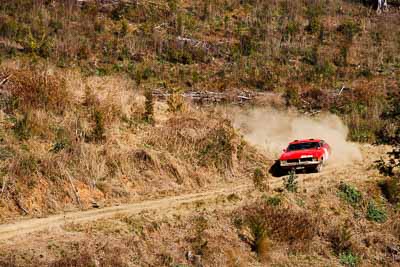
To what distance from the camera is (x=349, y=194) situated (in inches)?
822

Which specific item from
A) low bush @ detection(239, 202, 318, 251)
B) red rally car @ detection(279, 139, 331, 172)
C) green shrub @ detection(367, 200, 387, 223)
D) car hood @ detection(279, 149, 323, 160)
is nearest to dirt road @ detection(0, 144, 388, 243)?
red rally car @ detection(279, 139, 331, 172)

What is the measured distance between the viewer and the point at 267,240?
1708cm

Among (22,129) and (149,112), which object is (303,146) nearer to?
(149,112)

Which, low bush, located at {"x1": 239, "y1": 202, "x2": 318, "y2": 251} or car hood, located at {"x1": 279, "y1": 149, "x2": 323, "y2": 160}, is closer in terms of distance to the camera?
low bush, located at {"x1": 239, "y1": 202, "x2": 318, "y2": 251}

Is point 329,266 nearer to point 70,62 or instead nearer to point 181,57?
point 70,62

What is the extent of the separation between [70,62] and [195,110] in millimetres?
8816

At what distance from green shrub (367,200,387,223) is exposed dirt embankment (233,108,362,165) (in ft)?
15.8

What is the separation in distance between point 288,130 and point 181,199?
12383mm

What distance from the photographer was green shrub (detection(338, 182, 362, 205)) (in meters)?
20.7

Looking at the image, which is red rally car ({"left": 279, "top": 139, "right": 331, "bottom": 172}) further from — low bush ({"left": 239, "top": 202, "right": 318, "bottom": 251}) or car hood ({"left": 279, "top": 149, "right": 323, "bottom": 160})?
low bush ({"left": 239, "top": 202, "right": 318, "bottom": 251})

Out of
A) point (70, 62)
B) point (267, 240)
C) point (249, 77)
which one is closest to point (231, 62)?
point (249, 77)

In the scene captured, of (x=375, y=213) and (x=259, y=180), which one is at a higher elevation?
(x=259, y=180)

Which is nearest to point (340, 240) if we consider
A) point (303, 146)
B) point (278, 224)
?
point (278, 224)

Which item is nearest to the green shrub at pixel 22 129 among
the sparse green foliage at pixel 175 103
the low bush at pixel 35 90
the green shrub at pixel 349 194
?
the low bush at pixel 35 90
